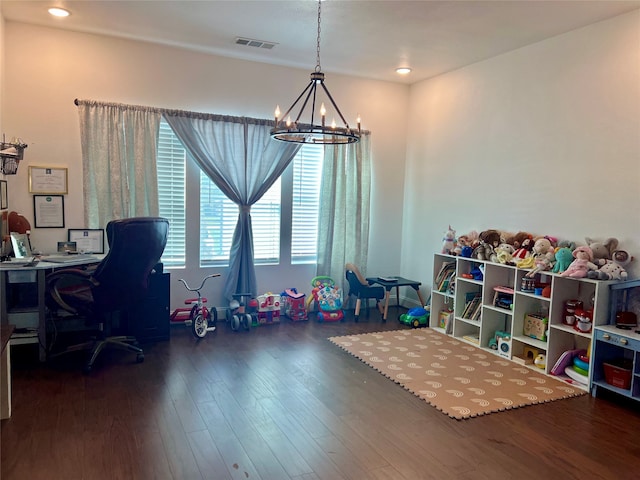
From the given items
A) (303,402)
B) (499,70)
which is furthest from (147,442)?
(499,70)

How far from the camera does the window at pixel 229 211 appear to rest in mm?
4945

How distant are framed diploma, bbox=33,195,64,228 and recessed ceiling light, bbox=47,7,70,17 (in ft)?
5.20

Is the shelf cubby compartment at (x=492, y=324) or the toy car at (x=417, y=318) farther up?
the shelf cubby compartment at (x=492, y=324)

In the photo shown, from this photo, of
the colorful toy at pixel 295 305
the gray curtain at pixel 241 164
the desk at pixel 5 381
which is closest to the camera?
the desk at pixel 5 381

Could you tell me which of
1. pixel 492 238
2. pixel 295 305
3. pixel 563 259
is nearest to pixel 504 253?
pixel 492 238

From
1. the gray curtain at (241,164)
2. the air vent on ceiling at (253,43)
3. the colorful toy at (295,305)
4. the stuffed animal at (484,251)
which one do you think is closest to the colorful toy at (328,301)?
the colorful toy at (295,305)

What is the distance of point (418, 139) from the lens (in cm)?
592

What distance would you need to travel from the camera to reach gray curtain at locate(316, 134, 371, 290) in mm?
5656

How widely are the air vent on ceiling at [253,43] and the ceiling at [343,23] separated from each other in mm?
71

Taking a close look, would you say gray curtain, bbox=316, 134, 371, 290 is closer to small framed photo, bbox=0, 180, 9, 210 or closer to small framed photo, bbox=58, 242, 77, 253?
small framed photo, bbox=58, 242, 77, 253

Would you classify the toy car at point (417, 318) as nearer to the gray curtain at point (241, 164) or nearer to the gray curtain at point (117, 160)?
the gray curtain at point (241, 164)

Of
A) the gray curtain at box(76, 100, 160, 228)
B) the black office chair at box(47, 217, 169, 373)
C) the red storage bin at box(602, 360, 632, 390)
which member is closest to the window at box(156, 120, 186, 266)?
the gray curtain at box(76, 100, 160, 228)

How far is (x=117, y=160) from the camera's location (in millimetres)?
4578

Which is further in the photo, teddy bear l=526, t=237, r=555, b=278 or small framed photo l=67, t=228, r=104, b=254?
small framed photo l=67, t=228, r=104, b=254
